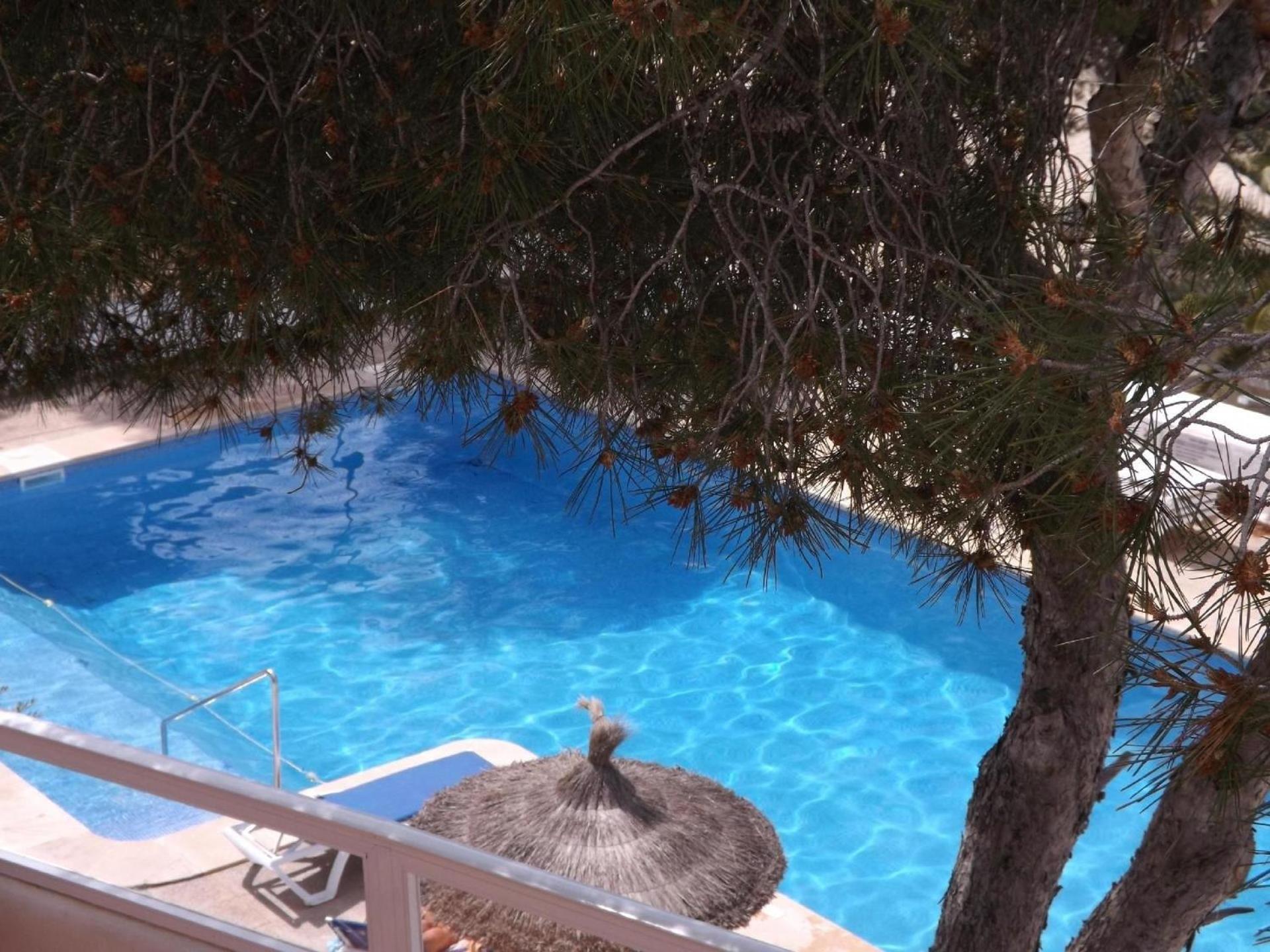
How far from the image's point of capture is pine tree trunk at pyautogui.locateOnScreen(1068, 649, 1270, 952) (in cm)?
254

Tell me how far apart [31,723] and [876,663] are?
6.50 m

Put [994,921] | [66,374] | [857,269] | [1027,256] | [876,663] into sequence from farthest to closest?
[876,663] → [994,921] → [66,374] → [1027,256] → [857,269]

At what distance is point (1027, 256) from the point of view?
2.53m

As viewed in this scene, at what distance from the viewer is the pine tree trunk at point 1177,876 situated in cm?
254

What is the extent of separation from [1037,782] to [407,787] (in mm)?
3363

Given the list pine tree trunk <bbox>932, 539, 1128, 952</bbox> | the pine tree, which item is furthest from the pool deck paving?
the pine tree

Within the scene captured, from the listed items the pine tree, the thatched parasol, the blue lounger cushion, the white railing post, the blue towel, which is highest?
the pine tree

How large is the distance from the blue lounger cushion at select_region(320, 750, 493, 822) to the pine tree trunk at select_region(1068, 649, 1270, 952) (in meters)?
3.35

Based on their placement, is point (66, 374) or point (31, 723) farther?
point (66, 374)

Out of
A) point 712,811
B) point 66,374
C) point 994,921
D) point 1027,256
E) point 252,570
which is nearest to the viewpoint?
point 1027,256

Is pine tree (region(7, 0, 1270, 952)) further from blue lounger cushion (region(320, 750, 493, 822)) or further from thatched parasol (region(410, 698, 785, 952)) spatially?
blue lounger cushion (region(320, 750, 493, 822))

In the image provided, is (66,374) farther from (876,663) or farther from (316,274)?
(876,663)

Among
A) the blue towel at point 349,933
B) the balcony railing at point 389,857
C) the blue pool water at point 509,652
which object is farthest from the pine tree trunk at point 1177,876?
the blue pool water at point 509,652

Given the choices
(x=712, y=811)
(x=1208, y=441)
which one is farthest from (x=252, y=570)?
(x=1208, y=441)
